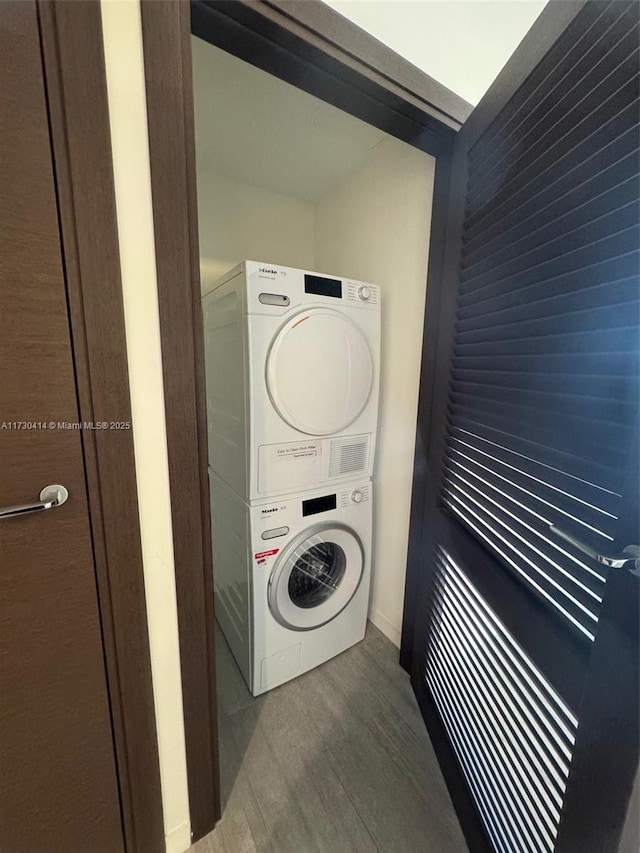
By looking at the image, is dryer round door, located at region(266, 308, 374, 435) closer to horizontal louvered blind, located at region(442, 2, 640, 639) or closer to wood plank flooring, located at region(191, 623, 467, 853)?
horizontal louvered blind, located at region(442, 2, 640, 639)

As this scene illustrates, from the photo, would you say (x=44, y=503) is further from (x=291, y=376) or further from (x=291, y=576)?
(x=291, y=576)

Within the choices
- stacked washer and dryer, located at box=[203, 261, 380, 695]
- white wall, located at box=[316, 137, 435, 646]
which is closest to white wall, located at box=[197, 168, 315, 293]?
white wall, located at box=[316, 137, 435, 646]

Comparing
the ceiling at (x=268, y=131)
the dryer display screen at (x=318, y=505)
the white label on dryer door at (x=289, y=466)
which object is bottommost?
the dryer display screen at (x=318, y=505)

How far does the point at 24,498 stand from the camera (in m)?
0.67

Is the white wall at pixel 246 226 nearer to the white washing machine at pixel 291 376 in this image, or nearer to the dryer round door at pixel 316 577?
the white washing machine at pixel 291 376

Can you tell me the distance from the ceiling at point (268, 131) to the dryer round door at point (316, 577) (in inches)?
67.1

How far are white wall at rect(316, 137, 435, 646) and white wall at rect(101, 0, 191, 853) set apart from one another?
1.09m

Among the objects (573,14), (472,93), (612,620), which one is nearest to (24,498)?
(612,620)

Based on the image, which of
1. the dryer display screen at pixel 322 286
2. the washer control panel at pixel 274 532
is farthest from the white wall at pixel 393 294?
the washer control panel at pixel 274 532

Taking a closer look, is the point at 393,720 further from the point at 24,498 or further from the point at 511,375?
the point at 24,498

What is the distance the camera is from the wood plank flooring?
1021mm

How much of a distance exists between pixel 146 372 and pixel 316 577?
1.21 meters

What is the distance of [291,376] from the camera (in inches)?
49.3

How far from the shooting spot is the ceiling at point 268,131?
121 centimetres
